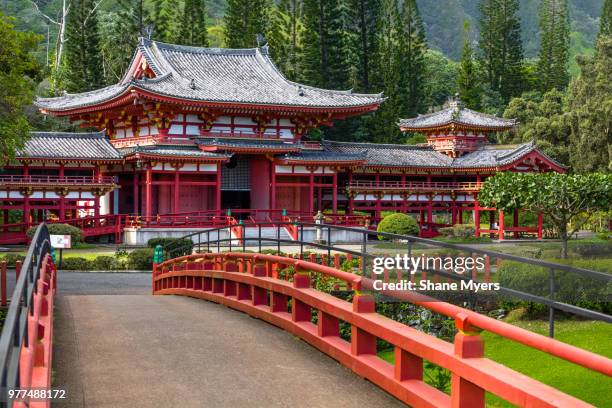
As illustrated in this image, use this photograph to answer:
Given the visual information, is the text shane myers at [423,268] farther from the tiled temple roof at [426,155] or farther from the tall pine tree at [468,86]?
the tall pine tree at [468,86]

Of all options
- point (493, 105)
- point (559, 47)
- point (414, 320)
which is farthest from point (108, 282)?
point (559, 47)

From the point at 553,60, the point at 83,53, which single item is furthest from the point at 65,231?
the point at 553,60

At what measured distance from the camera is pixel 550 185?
114 feet

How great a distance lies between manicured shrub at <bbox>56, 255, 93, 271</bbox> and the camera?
31203 mm

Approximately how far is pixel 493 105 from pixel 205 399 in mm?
A: 75956

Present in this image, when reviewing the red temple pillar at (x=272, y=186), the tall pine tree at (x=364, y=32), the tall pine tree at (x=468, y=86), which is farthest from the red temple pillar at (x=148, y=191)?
the tall pine tree at (x=468, y=86)

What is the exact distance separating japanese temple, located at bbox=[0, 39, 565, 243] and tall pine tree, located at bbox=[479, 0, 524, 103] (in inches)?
1217

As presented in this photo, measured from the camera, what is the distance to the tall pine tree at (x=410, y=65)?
236 feet

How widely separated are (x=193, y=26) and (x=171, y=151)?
96.0ft

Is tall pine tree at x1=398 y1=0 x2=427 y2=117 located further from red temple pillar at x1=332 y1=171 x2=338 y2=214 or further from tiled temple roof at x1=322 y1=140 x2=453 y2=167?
red temple pillar at x1=332 y1=171 x2=338 y2=214

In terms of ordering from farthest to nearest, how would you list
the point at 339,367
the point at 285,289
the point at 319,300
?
the point at 285,289 < the point at 319,300 < the point at 339,367

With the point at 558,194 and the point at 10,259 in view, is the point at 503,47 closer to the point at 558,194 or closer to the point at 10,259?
the point at 558,194

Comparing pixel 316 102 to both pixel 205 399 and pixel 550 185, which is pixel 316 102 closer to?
pixel 550 185

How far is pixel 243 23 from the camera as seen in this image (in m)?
68.1
